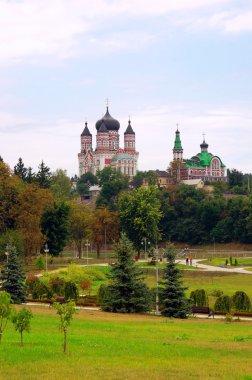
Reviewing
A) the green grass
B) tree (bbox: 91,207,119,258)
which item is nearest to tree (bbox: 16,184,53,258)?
the green grass

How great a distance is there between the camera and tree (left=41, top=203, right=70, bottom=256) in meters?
84.0

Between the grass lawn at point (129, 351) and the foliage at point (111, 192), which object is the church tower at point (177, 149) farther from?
the grass lawn at point (129, 351)

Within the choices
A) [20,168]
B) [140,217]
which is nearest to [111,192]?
[20,168]

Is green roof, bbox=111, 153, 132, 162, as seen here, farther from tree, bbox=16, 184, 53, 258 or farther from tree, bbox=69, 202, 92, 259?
tree, bbox=16, 184, 53, 258

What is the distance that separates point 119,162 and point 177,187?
6182 cm

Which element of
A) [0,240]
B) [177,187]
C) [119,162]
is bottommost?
[0,240]

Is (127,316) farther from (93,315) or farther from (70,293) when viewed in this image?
(70,293)

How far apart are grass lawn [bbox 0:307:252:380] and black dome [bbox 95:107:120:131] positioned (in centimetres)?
15928

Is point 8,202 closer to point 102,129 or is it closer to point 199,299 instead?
point 199,299

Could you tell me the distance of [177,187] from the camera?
12875 cm

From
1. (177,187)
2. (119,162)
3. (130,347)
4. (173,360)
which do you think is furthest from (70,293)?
(119,162)

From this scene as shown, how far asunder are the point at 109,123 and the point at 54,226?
11364 cm

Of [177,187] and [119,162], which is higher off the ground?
[119,162]

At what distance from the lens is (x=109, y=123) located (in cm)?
19575
